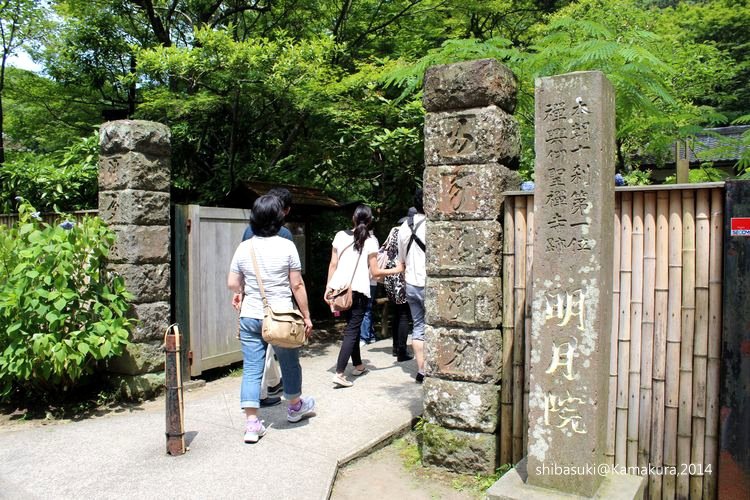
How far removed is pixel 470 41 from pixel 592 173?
253 cm

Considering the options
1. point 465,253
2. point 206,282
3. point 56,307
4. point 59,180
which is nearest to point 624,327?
point 465,253

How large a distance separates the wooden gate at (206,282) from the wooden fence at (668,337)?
468 centimetres

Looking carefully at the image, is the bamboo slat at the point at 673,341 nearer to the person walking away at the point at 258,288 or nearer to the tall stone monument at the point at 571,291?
the tall stone monument at the point at 571,291

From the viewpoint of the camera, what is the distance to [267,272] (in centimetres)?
475

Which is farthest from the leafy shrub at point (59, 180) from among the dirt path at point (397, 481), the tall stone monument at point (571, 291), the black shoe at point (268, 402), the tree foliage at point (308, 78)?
the tall stone monument at point (571, 291)

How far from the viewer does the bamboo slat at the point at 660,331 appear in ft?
12.2

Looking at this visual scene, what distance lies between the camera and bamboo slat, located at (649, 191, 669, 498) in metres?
3.73

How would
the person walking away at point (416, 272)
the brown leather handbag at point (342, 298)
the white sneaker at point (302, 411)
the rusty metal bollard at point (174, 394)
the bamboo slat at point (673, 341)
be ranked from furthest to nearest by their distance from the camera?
1. the brown leather handbag at point (342, 298)
2. the person walking away at point (416, 272)
3. the white sneaker at point (302, 411)
4. the rusty metal bollard at point (174, 394)
5. the bamboo slat at point (673, 341)

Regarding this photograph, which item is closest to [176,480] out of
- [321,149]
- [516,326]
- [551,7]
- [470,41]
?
[516,326]

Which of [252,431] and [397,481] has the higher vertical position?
[252,431]

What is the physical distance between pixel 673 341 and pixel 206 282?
16.8 feet

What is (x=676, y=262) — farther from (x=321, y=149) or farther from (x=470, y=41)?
(x=321, y=149)

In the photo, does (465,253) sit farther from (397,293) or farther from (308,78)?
(308,78)

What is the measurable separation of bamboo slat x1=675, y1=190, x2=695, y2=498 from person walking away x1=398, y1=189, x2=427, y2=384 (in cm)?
274
